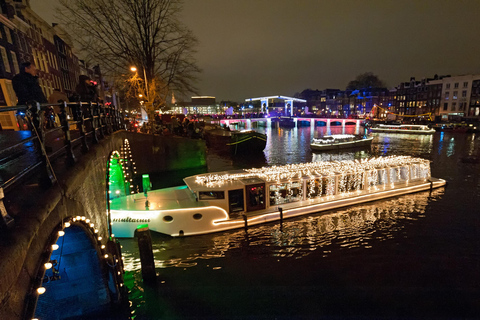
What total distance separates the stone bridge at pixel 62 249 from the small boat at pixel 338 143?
34.0 m

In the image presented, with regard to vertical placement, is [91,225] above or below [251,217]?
above

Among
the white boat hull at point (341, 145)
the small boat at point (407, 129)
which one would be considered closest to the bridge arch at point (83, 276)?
the white boat hull at point (341, 145)

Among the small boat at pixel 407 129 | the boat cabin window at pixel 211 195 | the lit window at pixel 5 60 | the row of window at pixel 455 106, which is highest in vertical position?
the lit window at pixel 5 60

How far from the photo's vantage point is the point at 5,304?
A: 97.2 inches

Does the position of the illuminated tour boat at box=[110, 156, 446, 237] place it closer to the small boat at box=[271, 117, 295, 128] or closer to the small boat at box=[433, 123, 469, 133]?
the small boat at box=[433, 123, 469, 133]

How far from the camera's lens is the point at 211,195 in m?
12.8

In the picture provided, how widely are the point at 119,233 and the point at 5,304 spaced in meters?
10.6

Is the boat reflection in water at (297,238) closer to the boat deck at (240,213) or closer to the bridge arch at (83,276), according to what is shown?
the boat deck at (240,213)

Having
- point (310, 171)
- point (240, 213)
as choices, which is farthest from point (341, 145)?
point (240, 213)

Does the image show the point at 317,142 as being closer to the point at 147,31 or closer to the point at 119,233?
the point at 147,31

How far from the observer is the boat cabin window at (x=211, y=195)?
12703 mm

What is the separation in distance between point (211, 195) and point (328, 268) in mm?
6350

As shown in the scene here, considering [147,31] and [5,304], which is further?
[147,31]

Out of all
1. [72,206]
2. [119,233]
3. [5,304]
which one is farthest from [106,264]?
[119,233]
